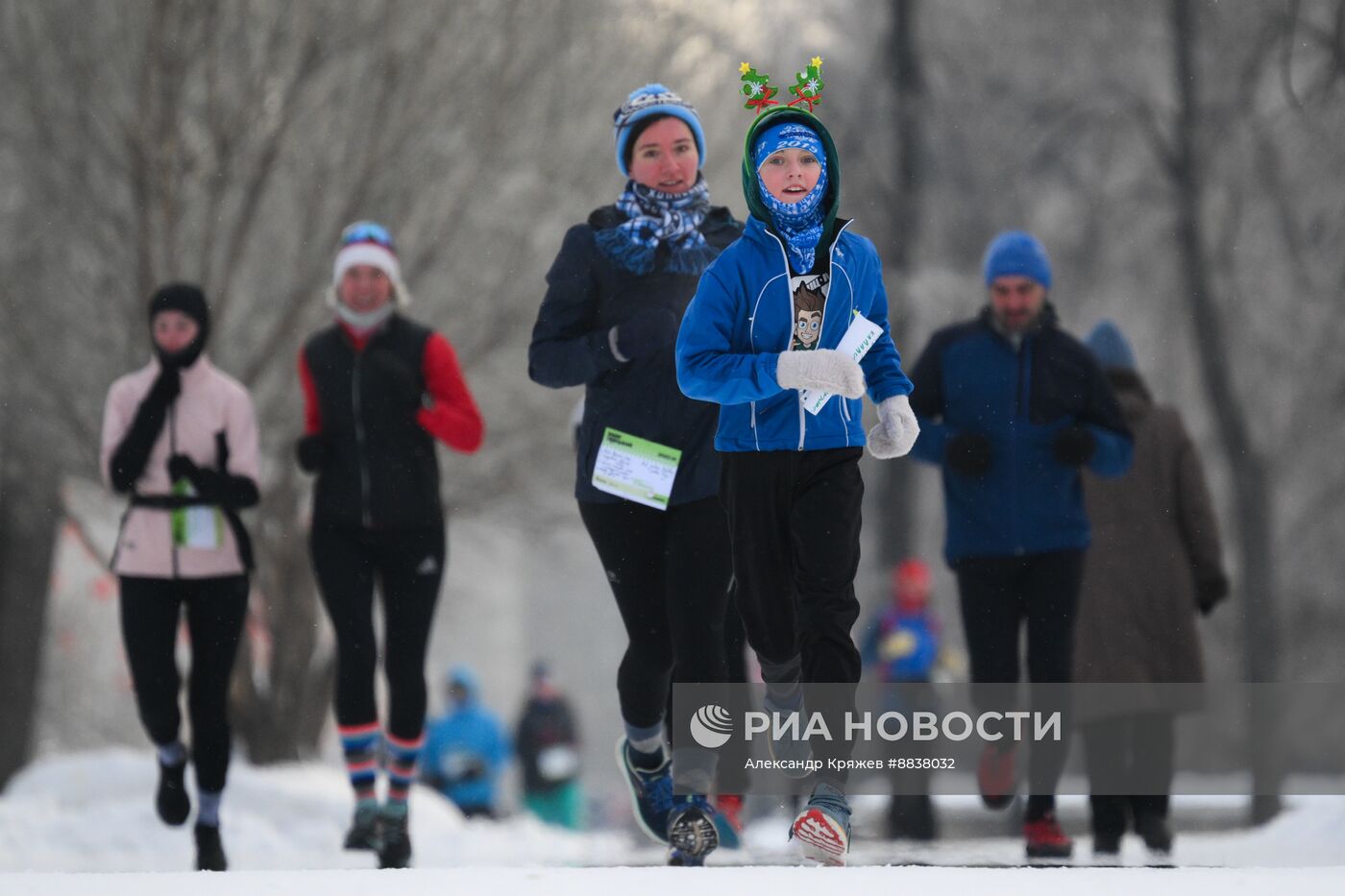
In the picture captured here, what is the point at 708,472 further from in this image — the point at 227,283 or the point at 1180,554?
the point at 227,283

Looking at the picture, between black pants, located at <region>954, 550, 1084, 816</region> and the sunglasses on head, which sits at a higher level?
the sunglasses on head

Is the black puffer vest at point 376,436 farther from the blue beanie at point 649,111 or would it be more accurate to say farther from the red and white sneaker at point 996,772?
the red and white sneaker at point 996,772

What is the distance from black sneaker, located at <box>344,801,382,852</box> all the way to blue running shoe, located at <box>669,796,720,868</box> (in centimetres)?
144

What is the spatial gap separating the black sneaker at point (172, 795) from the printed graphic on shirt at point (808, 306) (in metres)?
2.86

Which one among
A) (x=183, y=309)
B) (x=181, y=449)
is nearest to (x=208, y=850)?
(x=181, y=449)

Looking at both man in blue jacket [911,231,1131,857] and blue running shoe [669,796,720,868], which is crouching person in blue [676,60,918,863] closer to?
blue running shoe [669,796,720,868]

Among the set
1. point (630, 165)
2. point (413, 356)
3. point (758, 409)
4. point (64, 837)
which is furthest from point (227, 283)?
point (758, 409)

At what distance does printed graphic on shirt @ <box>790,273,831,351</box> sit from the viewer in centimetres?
416

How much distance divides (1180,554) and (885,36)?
4831 mm

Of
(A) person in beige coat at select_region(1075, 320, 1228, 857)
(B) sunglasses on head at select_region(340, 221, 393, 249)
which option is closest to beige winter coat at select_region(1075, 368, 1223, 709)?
(A) person in beige coat at select_region(1075, 320, 1228, 857)

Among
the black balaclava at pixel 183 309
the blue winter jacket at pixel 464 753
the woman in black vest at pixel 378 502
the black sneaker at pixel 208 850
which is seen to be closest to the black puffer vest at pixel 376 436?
the woman in black vest at pixel 378 502

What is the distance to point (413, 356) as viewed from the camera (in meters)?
5.70

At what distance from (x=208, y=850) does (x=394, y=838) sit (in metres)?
0.59

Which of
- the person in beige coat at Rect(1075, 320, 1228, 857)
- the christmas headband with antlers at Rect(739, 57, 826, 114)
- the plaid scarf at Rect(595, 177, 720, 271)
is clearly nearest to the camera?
the christmas headband with antlers at Rect(739, 57, 826, 114)
